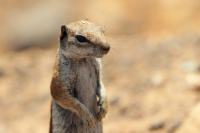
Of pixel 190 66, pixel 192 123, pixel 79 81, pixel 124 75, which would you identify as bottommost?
pixel 79 81

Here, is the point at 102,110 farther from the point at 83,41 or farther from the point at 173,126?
the point at 173,126

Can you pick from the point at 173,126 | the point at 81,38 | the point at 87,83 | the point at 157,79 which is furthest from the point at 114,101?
the point at 81,38

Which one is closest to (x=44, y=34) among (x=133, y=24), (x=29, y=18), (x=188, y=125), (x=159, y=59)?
(x=29, y=18)

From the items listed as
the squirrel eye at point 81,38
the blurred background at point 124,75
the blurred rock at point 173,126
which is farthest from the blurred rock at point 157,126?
the squirrel eye at point 81,38

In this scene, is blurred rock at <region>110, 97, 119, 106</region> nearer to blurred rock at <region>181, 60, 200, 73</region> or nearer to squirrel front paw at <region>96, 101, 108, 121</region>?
blurred rock at <region>181, 60, 200, 73</region>

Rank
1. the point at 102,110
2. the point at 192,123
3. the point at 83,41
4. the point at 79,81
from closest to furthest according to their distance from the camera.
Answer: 1. the point at 83,41
2. the point at 79,81
3. the point at 102,110
4. the point at 192,123

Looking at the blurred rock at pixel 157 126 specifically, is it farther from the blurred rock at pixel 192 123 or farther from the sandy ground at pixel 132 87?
the blurred rock at pixel 192 123

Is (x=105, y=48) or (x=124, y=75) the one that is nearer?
(x=105, y=48)
